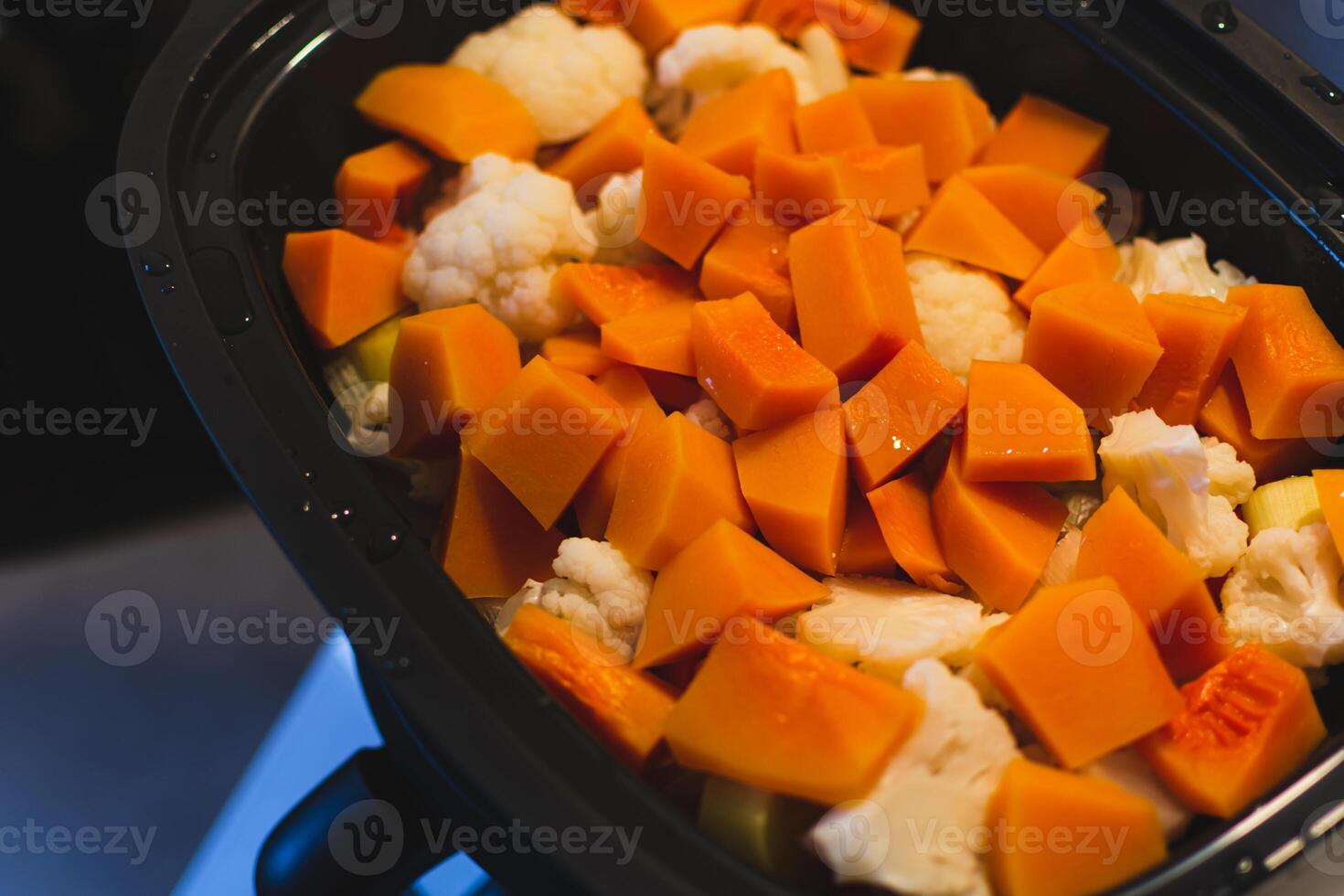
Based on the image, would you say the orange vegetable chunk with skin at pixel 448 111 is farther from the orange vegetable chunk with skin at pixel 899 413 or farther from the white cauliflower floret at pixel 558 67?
→ the orange vegetable chunk with skin at pixel 899 413

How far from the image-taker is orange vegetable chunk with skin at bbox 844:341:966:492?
99 centimetres

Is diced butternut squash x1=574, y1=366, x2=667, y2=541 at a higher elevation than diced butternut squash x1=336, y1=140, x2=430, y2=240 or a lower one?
lower

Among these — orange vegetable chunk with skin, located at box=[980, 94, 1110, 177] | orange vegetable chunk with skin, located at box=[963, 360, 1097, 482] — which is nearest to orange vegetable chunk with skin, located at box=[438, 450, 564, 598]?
orange vegetable chunk with skin, located at box=[963, 360, 1097, 482]

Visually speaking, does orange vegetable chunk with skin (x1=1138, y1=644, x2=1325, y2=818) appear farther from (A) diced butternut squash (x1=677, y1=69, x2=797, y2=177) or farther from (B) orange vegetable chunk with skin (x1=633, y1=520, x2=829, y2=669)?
(A) diced butternut squash (x1=677, y1=69, x2=797, y2=177)

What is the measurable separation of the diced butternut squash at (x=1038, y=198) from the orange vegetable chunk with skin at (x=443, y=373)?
0.64 m

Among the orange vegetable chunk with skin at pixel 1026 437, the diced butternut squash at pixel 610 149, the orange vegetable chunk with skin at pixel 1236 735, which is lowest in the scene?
the orange vegetable chunk with skin at pixel 1236 735

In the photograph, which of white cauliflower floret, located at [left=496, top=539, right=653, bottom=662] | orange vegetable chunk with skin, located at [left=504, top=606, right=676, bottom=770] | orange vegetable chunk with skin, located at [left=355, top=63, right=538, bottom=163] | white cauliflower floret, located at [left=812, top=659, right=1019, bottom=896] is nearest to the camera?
white cauliflower floret, located at [left=812, top=659, right=1019, bottom=896]

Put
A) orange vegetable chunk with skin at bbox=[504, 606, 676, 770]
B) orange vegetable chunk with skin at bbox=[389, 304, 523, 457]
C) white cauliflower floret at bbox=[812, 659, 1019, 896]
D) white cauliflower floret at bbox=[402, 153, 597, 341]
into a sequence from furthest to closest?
white cauliflower floret at bbox=[402, 153, 597, 341] < orange vegetable chunk with skin at bbox=[389, 304, 523, 457] < orange vegetable chunk with skin at bbox=[504, 606, 676, 770] < white cauliflower floret at bbox=[812, 659, 1019, 896]

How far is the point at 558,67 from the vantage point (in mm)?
1317

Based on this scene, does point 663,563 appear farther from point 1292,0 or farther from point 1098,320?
point 1292,0

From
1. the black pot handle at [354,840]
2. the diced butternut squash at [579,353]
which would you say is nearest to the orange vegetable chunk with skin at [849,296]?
the diced butternut squash at [579,353]

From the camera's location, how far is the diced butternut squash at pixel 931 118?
1287 millimetres

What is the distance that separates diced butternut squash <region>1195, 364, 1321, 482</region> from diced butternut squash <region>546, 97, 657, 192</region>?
0.74m

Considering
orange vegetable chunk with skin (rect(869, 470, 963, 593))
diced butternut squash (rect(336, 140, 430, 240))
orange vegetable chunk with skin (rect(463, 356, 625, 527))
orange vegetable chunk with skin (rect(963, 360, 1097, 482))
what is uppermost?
diced butternut squash (rect(336, 140, 430, 240))
